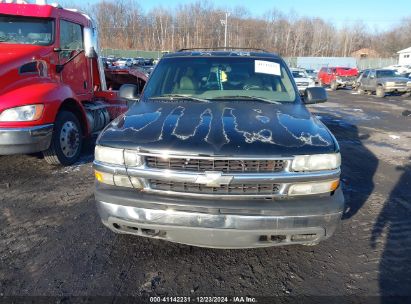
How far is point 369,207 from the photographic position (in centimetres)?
444

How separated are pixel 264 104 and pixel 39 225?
2.77 m

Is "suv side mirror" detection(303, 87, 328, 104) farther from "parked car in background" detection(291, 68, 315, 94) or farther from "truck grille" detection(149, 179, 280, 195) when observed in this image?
"parked car in background" detection(291, 68, 315, 94)

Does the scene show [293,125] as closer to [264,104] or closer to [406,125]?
[264,104]

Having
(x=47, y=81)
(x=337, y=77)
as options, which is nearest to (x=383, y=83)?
(x=337, y=77)

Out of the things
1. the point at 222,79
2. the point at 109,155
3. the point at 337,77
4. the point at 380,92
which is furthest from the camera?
the point at 337,77

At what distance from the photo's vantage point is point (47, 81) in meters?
5.57

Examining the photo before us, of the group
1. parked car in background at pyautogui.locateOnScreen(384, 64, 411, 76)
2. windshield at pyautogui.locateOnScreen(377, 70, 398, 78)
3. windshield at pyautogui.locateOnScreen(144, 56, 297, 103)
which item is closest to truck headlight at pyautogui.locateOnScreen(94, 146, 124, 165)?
windshield at pyautogui.locateOnScreen(144, 56, 297, 103)

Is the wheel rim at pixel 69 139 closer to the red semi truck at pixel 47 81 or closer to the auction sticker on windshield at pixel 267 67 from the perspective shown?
the red semi truck at pixel 47 81

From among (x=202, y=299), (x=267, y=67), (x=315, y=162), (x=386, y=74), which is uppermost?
(x=267, y=67)

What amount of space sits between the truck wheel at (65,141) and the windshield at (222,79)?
205cm

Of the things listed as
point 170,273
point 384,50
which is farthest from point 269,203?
point 384,50

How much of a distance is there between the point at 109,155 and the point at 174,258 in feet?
3.67

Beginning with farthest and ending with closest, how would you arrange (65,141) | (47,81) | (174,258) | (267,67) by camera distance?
(65,141) < (47,81) < (267,67) < (174,258)

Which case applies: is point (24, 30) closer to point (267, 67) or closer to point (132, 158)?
point (267, 67)
